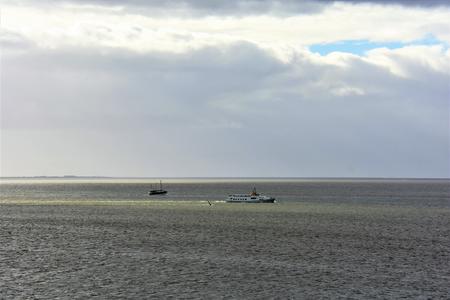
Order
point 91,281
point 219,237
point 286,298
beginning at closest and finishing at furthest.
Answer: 1. point 286,298
2. point 91,281
3. point 219,237

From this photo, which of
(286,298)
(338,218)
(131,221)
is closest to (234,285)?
(286,298)

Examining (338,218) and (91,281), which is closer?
(91,281)

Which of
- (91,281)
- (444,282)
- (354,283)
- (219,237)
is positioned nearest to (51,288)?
(91,281)

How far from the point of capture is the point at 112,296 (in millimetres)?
49438

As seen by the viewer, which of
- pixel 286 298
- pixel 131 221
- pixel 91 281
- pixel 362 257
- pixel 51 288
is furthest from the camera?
pixel 131 221

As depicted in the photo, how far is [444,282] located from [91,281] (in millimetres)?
32453

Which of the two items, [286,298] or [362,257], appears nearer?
→ [286,298]

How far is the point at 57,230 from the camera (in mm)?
106312

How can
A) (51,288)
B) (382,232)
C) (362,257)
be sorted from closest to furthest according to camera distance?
(51,288), (362,257), (382,232)

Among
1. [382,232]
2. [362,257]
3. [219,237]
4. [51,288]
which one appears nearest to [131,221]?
[219,237]

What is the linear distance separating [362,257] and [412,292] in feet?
67.8

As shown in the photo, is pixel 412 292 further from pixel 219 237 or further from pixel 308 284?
pixel 219 237

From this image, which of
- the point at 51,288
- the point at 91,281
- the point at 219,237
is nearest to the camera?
the point at 51,288

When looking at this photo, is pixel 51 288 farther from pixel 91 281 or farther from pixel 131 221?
pixel 131 221
